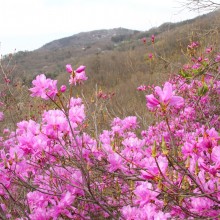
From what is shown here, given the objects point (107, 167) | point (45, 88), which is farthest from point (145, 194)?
point (45, 88)

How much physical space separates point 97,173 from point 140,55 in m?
13.4

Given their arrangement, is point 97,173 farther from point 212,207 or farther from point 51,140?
point 212,207

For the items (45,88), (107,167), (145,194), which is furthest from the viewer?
(107,167)

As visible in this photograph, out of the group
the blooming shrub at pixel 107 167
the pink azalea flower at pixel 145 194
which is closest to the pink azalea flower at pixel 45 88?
the blooming shrub at pixel 107 167

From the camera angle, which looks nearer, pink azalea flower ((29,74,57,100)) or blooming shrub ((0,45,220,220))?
blooming shrub ((0,45,220,220))

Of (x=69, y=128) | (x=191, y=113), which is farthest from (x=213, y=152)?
(x=191, y=113)

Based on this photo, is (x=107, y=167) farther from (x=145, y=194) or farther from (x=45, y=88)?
(x=45, y=88)

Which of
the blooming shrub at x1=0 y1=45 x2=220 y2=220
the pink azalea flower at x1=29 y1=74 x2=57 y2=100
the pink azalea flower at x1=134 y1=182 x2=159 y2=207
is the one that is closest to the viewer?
the blooming shrub at x1=0 y1=45 x2=220 y2=220

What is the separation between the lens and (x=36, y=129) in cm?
187

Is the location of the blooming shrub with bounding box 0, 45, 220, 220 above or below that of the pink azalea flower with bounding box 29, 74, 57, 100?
below

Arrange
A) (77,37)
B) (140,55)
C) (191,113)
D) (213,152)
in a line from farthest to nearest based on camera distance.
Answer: (77,37) → (140,55) → (191,113) → (213,152)

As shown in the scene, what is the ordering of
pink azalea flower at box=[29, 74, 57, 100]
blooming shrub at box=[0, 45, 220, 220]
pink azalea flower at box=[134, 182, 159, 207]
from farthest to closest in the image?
→ pink azalea flower at box=[29, 74, 57, 100] → pink azalea flower at box=[134, 182, 159, 207] → blooming shrub at box=[0, 45, 220, 220]

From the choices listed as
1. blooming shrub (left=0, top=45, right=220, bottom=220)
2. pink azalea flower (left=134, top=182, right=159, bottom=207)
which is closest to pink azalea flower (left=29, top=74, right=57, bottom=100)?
blooming shrub (left=0, top=45, right=220, bottom=220)

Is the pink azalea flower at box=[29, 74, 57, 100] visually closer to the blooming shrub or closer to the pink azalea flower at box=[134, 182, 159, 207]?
the blooming shrub
